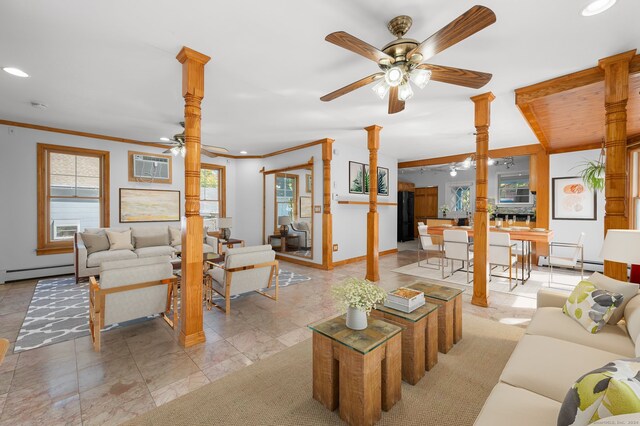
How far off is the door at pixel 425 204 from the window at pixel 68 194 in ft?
32.0

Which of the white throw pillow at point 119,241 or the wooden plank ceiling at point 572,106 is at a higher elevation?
the wooden plank ceiling at point 572,106

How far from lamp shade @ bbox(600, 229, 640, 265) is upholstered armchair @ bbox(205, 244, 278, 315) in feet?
10.8

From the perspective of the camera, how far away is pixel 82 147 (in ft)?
18.0

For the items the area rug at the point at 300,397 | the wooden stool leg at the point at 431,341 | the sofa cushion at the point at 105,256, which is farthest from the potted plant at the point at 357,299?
the sofa cushion at the point at 105,256

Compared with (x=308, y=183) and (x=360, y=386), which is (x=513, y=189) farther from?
(x=360, y=386)

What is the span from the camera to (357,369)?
1.63 meters

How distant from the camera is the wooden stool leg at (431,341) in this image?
226cm

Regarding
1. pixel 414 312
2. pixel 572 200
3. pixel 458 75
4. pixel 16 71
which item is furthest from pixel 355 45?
pixel 572 200

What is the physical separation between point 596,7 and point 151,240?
22.7 feet

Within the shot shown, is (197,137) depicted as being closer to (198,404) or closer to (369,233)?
(198,404)

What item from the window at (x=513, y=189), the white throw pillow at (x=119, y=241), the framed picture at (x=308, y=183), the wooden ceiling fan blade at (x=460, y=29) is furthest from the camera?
the window at (x=513, y=189)

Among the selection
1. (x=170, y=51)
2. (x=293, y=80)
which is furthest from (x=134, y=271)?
(x=293, y=80)

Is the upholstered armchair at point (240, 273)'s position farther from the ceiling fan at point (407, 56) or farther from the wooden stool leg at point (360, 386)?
the ceiling fan at point (407, 56)

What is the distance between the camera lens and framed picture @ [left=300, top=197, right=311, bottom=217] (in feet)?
20.9
